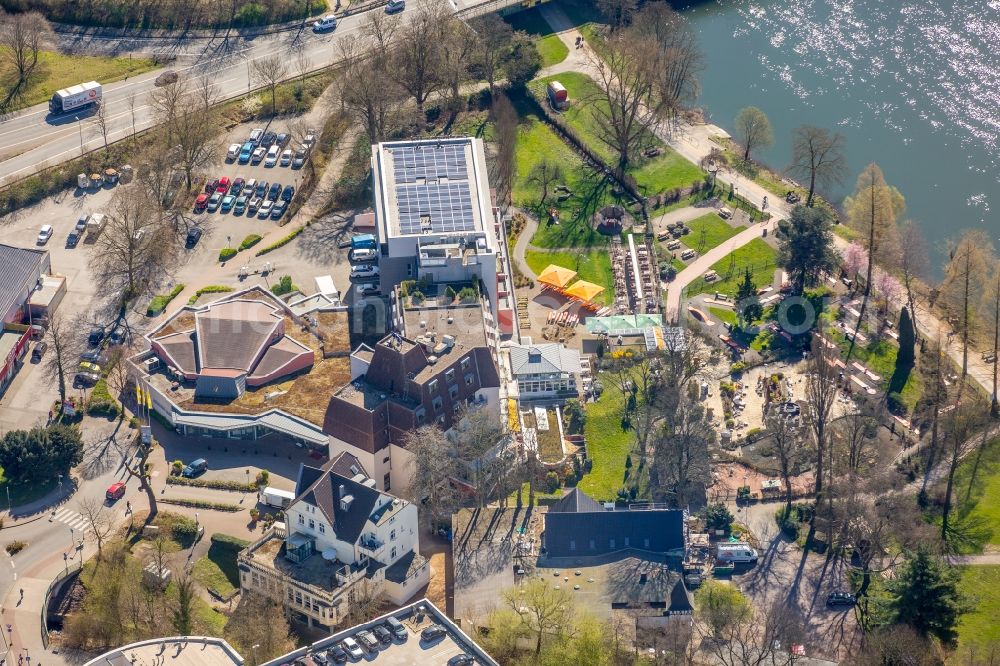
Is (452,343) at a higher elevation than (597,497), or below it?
higher

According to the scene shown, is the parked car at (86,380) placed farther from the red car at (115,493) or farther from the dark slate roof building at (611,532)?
the dark slate roof building at (611,532)

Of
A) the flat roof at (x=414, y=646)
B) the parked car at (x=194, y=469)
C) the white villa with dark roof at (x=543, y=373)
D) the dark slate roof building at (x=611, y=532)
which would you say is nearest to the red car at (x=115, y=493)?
the parked car at (x=194, y=469)

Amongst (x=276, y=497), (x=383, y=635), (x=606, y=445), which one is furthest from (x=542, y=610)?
(x=276, y=497)

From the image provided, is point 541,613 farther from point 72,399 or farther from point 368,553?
point 72,399

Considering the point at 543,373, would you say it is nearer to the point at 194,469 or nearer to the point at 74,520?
the point at 194,469

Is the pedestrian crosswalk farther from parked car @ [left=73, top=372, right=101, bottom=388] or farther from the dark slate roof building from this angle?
the dark slate roof building

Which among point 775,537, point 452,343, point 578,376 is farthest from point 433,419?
point 775,537
